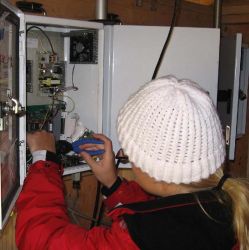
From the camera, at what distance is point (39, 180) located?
3.24ft

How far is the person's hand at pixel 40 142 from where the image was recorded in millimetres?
1175

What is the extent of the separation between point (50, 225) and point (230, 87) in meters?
1.30

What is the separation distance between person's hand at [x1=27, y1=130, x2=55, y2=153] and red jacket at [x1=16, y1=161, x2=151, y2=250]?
0.36 feet

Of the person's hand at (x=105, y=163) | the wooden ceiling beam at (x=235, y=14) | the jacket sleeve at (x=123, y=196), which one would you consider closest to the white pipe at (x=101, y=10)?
the person's hand at (x=105, y=163)

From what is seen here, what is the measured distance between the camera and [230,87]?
190 centimetres

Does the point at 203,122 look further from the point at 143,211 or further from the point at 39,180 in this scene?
the point at 39,180

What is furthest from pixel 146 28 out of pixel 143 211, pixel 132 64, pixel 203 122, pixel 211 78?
pixel 143 211

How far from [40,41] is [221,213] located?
3.49ft

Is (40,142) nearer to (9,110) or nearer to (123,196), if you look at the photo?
(9,110)

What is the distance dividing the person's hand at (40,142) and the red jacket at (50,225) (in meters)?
0.11

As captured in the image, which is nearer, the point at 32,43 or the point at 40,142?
the point at 40,142

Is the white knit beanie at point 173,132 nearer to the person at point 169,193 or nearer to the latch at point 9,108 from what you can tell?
the person at point 169,193

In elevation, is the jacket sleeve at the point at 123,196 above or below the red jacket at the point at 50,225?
below

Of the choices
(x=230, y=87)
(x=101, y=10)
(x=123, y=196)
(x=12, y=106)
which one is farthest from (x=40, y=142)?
(x=230, y=87)
